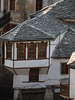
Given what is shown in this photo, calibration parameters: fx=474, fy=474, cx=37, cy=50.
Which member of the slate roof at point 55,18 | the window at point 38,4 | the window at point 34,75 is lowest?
the window at point 34,75

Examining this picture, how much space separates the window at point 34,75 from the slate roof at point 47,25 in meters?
3.81

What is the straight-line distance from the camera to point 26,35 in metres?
44.5

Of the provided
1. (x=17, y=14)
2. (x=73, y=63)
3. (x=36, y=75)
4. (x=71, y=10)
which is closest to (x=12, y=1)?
(x=17, y=14)

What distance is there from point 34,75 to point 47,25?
5165mm

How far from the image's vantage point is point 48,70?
46.8 metres

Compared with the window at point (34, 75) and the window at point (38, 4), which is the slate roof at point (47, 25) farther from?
the window at point (38, 4)

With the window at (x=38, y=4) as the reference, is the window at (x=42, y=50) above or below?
below

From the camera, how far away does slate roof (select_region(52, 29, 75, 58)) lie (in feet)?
153

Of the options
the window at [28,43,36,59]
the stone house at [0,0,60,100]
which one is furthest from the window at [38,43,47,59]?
the stone house at [0,0,60,100]

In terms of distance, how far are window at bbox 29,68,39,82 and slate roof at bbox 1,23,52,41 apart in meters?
3.79

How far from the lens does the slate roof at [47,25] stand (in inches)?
1761

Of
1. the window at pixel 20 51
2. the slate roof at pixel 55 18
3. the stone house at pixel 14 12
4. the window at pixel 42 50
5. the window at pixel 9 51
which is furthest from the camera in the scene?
the stone house at pixel 14 12

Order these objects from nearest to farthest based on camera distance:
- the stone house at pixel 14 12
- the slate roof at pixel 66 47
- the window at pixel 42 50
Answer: the window at pixel 42 50 → the slate roof at pixel 66 47 → the stone house at pixel 14 12

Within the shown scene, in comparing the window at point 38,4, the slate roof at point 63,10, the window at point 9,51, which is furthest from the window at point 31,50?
the window at point 38,4
